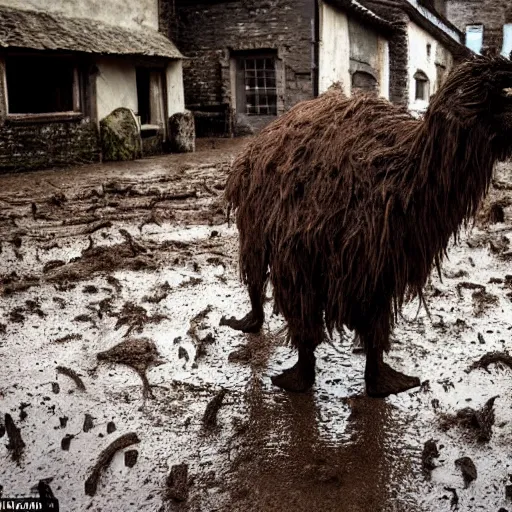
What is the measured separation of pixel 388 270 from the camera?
9.02ft

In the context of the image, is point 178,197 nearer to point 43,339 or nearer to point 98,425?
point 43,339

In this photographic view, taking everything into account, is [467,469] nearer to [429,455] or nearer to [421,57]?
[429,455]

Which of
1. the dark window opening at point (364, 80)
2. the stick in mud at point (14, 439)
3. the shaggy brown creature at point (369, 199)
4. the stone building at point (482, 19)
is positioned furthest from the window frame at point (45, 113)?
the stone building at point (482, 19)

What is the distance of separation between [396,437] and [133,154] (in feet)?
35.4

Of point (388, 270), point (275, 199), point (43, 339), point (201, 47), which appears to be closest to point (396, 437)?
point (388, 270)

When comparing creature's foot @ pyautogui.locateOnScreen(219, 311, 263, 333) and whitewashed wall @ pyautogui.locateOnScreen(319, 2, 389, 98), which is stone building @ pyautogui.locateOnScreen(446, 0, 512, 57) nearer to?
whitewashed wall @ pyautogui.locateOnScreen(319, 2, 389, 98)

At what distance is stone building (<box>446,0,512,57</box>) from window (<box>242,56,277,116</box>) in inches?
688

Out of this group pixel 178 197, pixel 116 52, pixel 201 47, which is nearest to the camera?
pixel 178 197

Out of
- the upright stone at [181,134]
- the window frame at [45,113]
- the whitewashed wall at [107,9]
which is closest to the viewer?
the window frame at [45,113]

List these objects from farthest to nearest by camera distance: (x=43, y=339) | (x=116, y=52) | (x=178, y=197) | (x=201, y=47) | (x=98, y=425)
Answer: (x=201, y=47) < (x=116, y=52) < (x=178, y=197) < (x=43, y=339) < (x=98, y=425)

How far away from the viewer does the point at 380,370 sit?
3119 mm

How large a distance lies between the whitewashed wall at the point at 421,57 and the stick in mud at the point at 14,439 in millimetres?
18110

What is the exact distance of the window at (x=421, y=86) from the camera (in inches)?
872

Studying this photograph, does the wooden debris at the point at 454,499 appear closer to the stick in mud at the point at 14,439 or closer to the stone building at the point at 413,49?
the stick in mud at the point at 14,439
